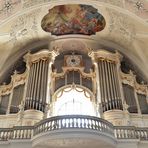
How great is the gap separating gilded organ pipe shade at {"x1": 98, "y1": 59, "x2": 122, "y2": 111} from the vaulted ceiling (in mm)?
1582

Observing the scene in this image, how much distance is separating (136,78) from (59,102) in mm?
4104

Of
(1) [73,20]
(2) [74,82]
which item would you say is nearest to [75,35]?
(1) [73,20]

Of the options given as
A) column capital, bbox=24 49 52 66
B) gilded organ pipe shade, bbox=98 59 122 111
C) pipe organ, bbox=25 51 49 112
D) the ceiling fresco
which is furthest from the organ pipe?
pipe organ, bbox=25 51 49 112

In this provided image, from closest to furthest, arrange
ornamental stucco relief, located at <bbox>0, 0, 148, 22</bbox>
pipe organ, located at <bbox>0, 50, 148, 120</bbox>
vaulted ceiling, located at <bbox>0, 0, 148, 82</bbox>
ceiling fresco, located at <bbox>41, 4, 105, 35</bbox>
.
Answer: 1. pipe organ, located at <bbox>0, 50, 148, 120</bbox>
2. ornamental stucco relief, located at <bbox>0, 0, 148, 22</bbox>
3. vaulted ceiling, located at <bbox>0, 0, 148, 82</bbox>
4. ceiling fresco, located at <bbox>41, 4, 105, 35</bbox>

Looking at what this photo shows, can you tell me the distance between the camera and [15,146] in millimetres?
10414

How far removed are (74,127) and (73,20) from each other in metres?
6.66

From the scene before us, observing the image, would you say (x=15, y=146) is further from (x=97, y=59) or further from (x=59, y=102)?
(x=97, y=59)

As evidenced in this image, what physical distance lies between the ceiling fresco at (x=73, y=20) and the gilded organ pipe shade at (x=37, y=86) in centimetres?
196

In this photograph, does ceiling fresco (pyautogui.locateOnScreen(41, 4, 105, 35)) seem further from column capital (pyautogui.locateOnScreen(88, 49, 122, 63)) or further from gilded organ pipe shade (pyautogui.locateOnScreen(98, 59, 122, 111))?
gilded organ pipe shade (pyautogui.locateOnScreen(98, 59, 122, 111))

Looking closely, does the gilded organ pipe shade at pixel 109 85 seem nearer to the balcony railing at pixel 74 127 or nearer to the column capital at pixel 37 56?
the balcony railing at pixel 74 127

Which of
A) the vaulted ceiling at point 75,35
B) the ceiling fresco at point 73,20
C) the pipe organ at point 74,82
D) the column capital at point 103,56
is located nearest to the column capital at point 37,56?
the pipe organ at point 74,82

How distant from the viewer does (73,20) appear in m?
14.9

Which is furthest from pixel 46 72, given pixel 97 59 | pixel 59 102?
pixel 97 59

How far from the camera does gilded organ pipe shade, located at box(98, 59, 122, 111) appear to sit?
491 inches
